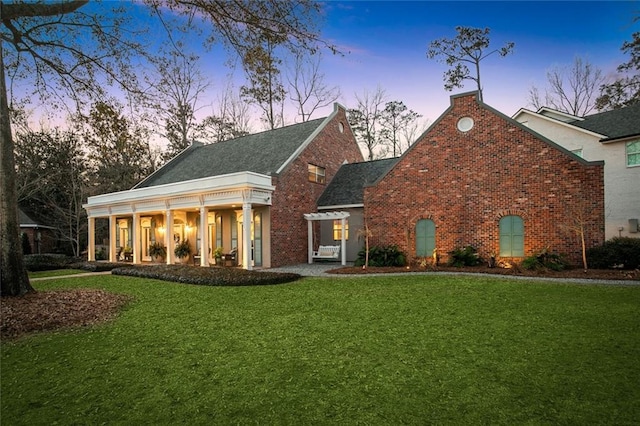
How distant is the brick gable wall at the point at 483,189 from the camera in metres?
11.8

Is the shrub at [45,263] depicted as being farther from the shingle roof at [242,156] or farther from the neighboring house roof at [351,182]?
the neighboring house roof at [351,182]

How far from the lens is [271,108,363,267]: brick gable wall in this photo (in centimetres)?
1620

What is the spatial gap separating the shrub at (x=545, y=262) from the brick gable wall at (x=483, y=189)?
372mm

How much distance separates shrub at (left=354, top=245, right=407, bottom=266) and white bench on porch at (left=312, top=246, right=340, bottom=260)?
95.7 inches

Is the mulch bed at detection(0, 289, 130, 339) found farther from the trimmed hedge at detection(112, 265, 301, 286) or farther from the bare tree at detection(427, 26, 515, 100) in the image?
the bare tree at detection(427, 26, 515, 100)

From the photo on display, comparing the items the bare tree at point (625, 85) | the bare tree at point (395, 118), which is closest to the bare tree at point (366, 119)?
the bare tree at point (395, 118)

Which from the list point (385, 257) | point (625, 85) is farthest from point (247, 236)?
point (625, 85)

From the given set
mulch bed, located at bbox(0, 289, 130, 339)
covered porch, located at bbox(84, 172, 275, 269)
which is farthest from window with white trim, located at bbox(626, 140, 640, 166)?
mulch bed, located at bbox(0, 289, 130, 339)

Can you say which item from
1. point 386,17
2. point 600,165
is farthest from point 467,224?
point 386,17

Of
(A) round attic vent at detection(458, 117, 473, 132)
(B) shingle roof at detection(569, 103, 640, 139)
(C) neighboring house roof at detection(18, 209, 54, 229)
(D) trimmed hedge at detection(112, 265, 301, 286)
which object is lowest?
(D) trimmed hedge at detection(112, 265, 301, 286)

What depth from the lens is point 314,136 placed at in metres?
18.5

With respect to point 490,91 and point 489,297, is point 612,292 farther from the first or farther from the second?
point 490,91

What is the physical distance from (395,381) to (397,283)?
6.81 meters

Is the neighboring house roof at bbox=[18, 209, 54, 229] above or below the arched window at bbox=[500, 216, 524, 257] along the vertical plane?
above
